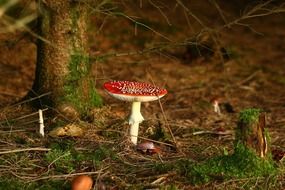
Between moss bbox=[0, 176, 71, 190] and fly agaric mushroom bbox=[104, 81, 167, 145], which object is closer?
moss bbox=[0, 176, 71, 190]

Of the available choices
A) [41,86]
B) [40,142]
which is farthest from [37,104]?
[40,142]

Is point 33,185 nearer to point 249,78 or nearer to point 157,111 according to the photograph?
point 157,111

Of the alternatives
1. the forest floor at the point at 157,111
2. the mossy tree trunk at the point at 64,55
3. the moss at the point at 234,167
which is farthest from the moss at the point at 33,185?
the mossy tree trunk at the point at 64,55

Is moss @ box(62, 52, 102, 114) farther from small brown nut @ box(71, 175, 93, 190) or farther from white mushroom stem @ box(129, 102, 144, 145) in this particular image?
small brown nut @ box(71, 175, 93, 190)

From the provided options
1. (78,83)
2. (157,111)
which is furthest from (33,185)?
(157,111)

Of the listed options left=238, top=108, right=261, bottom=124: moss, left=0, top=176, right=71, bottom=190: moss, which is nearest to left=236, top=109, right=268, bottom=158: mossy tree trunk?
left=238, top=108, right=261, bottom=124: moss

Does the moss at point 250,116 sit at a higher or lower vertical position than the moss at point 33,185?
A: higher

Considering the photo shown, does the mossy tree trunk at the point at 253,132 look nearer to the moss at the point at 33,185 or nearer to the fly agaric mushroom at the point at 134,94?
the fly agaric mushroom at the point at 134,94
